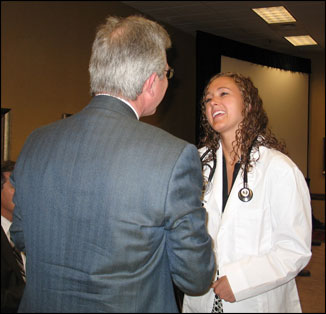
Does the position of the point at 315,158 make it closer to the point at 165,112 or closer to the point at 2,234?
the point at 165,112

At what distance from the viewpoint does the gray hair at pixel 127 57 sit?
44.6 inches

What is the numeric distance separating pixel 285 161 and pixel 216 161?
1.21 feet

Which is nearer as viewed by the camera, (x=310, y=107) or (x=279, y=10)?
(x=279, y=10)

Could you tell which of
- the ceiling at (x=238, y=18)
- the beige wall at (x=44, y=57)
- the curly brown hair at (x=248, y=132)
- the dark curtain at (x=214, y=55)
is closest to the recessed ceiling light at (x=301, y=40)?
the ceiling at (x=238, y=18)

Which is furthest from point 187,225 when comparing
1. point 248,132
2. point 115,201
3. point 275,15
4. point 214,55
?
point 275,15

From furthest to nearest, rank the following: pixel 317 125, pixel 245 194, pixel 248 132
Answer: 1. pixel 317 125
2. pixel 248 132
3. pixel 245 194

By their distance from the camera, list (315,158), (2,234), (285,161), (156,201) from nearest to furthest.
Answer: (156,201) < (2,234) < (285,161) < (315,158)

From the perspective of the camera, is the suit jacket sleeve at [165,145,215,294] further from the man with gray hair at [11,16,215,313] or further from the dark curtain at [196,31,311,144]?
the dark curtain at [196,31,311,144]

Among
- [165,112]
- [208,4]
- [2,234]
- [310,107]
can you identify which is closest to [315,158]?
[310,107]

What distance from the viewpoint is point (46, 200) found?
3.58 ft

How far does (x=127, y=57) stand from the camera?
1130mm

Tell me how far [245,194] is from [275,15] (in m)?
5.18

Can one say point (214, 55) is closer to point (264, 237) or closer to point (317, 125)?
point (317, 125)

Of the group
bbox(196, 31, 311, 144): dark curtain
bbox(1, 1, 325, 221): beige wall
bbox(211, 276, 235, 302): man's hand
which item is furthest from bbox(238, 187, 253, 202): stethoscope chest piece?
bbox(196, 31, 311, 144): dark curtain
